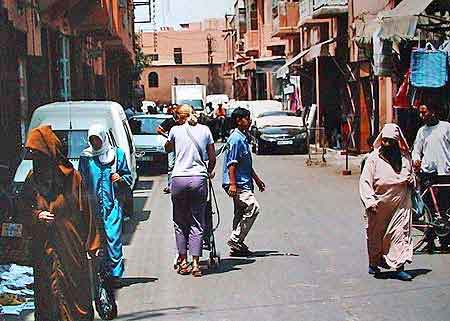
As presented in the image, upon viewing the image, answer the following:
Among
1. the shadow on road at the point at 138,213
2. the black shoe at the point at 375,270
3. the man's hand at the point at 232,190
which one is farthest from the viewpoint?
the shadow on road at the point at 138,213

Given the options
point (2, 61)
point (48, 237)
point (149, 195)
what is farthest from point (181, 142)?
point (149, 195)

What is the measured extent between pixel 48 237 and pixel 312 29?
34.3 meters

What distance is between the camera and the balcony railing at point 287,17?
44906mm

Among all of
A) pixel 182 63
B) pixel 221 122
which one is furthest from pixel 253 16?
pixel 182 63

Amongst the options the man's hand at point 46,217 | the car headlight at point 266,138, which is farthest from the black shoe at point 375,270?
the car headlight at point 266,138

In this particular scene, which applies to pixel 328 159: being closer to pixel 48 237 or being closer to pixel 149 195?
pixel 149 195

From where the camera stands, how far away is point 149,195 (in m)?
19.4

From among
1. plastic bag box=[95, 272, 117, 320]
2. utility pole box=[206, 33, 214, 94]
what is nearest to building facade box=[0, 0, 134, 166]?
plastic bag box=[95, 272, 117, 320]

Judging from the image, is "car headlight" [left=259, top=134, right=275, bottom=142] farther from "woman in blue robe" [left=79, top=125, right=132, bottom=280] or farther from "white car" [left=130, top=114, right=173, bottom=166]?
"woman in blue robe" [left=79, top=125, right=132, bottom=280]

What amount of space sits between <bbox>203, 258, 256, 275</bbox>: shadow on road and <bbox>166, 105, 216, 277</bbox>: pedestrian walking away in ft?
0.95

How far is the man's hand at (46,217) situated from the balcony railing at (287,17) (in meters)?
38.9

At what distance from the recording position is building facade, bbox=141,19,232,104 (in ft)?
321

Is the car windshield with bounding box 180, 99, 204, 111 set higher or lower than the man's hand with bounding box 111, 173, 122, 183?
lower

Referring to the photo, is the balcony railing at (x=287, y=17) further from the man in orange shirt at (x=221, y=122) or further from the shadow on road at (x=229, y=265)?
the shadow on road at (x=229, y=265)
